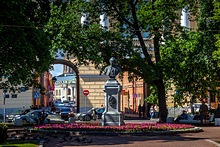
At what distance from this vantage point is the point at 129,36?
37.5 metres

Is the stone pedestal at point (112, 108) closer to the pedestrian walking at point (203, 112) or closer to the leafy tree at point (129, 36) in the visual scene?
the leafy tree at point (129, 36)

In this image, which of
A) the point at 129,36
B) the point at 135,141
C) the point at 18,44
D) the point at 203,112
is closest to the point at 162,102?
the point at 203,112

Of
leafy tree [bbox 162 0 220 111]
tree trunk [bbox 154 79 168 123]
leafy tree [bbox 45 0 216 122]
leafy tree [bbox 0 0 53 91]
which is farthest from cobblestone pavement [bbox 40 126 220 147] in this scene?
leafy tree [bbox 162 0 220 111]

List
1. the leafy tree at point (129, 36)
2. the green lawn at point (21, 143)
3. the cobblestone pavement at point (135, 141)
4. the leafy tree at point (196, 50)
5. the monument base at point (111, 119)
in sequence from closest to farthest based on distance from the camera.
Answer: the green lawn at point (21, 143) → the cobblestone pavement at point (135, 141) → the monument base at point (111, 119) → the leafy tree at point (129, 36) → the leafy tree at point (196, 50)

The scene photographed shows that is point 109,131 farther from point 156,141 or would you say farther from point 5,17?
point 5,17

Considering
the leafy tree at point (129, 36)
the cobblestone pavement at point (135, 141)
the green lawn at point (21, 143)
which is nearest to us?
the green lawn at point (21, 143)

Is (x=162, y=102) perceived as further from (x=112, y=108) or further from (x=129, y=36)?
(x=112, y=108)

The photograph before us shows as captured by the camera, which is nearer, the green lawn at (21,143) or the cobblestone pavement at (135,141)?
the green lawn at (21,143)

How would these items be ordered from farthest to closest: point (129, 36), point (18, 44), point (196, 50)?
point (196, 50) < point (129, 36) < point (18, 44)

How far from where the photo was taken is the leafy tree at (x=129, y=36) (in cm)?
3334

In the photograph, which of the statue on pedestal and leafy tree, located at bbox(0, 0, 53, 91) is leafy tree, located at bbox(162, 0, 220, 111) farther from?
leafy tree, located at bbox(0, 0, 53, 91)

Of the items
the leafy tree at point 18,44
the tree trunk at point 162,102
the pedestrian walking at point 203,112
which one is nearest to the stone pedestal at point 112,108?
the leafy tree at point 18,44

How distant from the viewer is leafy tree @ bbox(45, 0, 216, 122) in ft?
109

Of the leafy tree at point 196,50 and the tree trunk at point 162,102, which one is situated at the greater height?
the leafy tree at point 196,50
